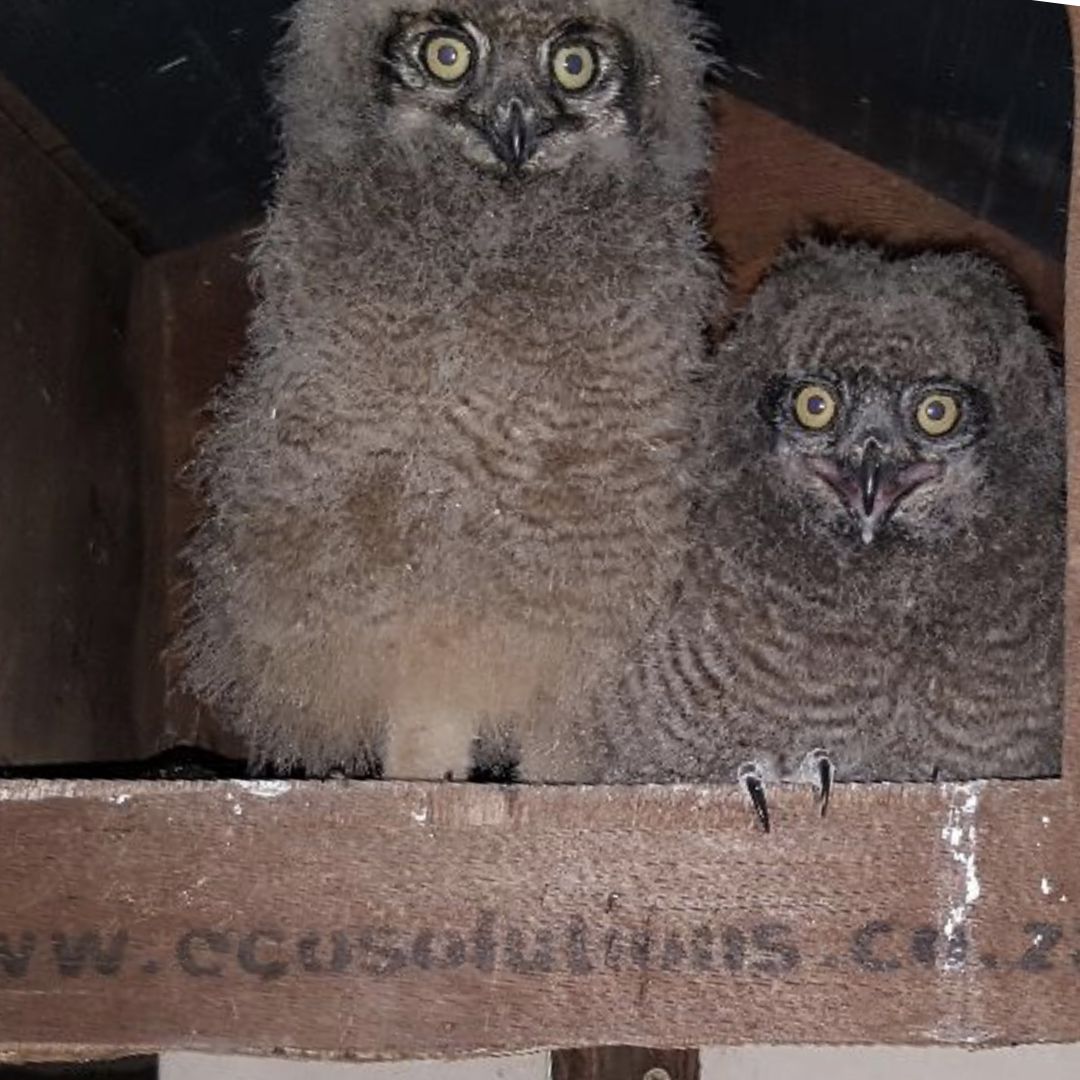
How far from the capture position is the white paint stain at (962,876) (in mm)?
1606

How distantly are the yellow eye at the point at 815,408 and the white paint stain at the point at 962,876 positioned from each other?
0.62 m

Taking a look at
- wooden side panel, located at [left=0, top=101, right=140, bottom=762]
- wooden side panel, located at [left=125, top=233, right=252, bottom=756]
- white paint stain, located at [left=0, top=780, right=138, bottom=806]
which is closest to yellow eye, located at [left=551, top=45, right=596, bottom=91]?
wooden side panel, located at [left=0, top=101, right=140, bottom=762]

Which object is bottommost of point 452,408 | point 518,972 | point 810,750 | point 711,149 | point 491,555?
point 518,972

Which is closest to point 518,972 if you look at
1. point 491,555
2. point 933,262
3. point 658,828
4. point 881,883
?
point 658,828

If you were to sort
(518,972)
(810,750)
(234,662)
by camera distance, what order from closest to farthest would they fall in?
1. (518,972)
2. (810,750)
3. (234,662)

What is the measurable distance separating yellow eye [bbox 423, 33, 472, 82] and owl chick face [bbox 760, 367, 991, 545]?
1.67ft

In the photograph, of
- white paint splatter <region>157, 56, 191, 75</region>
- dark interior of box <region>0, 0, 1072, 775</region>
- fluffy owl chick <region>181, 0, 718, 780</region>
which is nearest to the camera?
fluffy owl chick <region>181, 0, 718, 780</region>

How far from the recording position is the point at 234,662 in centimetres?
229

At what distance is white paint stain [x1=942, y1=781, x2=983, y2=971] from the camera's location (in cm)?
161

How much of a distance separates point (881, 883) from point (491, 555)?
616mm

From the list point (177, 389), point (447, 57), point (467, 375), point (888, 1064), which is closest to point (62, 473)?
point (177, 389)

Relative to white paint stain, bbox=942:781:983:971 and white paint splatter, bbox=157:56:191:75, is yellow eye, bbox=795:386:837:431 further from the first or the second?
white paint splatter, bbox=157:56:191:75

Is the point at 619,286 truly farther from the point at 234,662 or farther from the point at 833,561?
the point at 234,662

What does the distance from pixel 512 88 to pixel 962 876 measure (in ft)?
3.23
